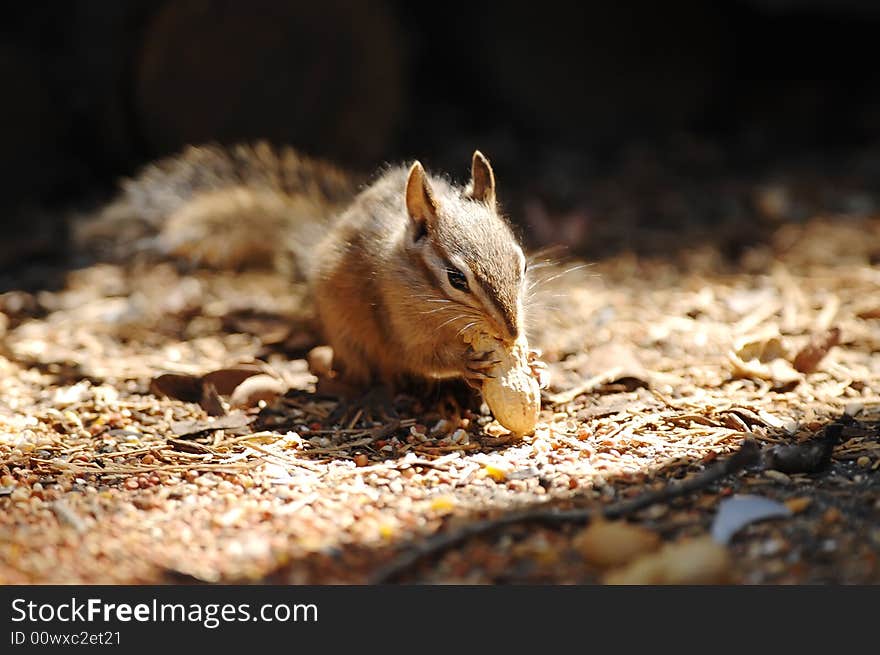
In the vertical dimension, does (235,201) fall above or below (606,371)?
above

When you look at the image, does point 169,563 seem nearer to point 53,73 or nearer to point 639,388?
point 639,388

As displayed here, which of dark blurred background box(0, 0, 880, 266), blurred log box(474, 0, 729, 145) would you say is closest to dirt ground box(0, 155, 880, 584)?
dark blurred background box(0, 0, 880, 266)

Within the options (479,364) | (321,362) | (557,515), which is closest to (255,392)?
(321,362)

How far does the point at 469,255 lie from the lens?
2.95m

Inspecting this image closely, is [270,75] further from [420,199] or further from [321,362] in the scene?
[420,199]

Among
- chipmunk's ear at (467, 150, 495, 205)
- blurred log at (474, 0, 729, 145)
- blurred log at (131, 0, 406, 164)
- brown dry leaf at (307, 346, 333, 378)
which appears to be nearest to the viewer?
chipmunk's ear at (467, 150, 495, 205)

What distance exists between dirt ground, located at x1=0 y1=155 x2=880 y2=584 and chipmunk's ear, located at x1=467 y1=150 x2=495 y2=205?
40cm

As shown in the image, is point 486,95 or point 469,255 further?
point 486,95

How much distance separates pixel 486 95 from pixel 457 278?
4694 millimetres

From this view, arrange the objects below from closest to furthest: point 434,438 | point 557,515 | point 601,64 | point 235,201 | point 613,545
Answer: point 613,545 → point 557,515 → point 434,438 → point 235,201 → point 601,64

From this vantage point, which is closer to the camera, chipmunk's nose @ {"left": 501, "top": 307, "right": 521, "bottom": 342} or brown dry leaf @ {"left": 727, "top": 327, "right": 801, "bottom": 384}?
chipmunk's nose @ {"left": 501, "top": 307, "right": 521, "bottom": 342}

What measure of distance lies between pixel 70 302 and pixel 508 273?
102 inches

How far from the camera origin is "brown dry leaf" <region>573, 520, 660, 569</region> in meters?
2.13

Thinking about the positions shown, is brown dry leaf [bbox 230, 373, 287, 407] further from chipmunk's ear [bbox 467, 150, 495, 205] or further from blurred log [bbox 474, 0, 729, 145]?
blurred log [bbox 474, 0, 729, 145]
